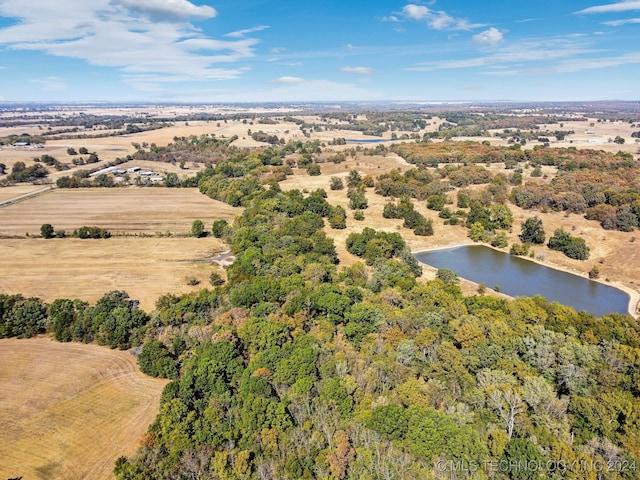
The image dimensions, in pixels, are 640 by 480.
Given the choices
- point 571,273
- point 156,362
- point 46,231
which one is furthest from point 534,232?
point 46,231

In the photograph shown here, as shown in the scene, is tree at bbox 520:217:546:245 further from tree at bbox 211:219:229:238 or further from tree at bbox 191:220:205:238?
tree at bbox 191:220:205:238

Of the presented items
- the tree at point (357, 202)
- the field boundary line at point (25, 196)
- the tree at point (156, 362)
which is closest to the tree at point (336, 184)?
the tree at point (357, 202)

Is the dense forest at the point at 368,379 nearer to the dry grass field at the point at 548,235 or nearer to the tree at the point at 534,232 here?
the dry grass field at the point at 548,235

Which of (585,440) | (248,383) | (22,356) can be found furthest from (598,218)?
(22,356)

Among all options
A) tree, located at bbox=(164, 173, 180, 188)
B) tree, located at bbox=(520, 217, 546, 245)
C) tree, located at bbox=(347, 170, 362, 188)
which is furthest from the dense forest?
tree, located at bbox=(164, 173, 180, 188)

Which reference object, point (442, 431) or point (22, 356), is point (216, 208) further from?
point (442, 431)
